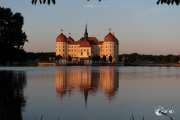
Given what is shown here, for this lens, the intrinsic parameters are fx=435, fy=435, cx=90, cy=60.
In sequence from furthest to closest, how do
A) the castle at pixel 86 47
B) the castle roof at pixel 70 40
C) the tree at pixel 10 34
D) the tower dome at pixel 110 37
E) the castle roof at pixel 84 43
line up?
the castle roof at pixel 70 40 → the tower dome at pixel 110 37 → the castle at pixel 86 47 → the castle roof at pixel 84 43 → the tree at pixel 10 34

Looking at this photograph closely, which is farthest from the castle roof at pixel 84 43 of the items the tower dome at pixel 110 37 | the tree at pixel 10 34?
the tree at pixel 10 34

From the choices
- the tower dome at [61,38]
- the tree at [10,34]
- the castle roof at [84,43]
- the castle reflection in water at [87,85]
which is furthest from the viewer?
the tower dome at [61,38]

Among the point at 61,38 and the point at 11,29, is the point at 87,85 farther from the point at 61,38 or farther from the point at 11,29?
the point at 61,38

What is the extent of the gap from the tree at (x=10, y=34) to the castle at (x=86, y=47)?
10667cm

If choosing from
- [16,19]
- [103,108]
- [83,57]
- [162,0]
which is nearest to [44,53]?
[83,57]

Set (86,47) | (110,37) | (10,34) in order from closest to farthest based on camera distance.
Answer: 1. (10,34)
2. (86,47)
3. (110,37)

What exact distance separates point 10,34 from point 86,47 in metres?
111

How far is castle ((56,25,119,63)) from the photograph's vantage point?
491 ft

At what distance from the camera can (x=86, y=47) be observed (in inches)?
5866

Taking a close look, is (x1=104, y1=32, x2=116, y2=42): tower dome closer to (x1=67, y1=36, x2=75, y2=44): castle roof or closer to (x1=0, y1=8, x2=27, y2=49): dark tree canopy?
(x1=67, y1=36, x2=75, y2=44): castle roof

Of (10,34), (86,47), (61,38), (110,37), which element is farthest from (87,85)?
(61,38)

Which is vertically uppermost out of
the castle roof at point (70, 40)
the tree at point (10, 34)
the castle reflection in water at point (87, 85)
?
the castle roof at point (70, 40)

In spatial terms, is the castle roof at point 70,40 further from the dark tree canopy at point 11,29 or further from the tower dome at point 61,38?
the dark tree canopy at point 11,29

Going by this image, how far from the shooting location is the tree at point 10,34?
3631 centimetres
